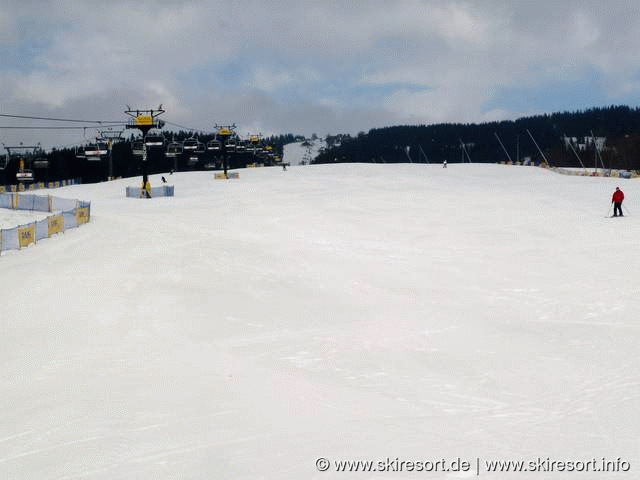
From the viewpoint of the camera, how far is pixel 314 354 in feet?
35.2

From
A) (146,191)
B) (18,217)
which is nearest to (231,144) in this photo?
(146,191)

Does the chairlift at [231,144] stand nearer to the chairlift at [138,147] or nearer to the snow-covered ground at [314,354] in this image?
the chairlift at [138,147]

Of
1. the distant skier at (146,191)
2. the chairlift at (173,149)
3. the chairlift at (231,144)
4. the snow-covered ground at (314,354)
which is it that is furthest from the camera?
the chairlift at (231,144)

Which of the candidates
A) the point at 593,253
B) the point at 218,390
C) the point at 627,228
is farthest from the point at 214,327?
the point at 627,228

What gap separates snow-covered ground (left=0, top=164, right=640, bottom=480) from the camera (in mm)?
6645

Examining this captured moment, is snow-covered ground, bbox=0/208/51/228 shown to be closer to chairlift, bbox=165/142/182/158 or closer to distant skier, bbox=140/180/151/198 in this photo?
distant skier, bbox=140/180/151/198

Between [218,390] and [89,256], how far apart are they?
14.1 metres

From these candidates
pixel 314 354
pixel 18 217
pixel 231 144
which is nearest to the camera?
pixel 314 354

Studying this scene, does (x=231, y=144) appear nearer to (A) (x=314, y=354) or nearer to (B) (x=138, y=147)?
(B) (x=138, y=147)

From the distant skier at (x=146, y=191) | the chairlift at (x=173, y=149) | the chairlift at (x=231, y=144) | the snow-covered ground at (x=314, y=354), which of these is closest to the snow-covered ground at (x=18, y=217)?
the snow-covered ground at (x=314, y=354)

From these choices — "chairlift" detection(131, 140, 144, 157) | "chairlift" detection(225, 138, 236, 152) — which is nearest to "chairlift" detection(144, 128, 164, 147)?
"chairlift" detection(131, 140, 144, 157)

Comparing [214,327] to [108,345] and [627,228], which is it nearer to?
[108,345]

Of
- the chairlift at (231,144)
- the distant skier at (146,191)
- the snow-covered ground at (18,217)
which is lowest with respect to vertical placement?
the snow-covered ground at (18,217)

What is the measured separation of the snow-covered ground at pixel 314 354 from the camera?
664cm
